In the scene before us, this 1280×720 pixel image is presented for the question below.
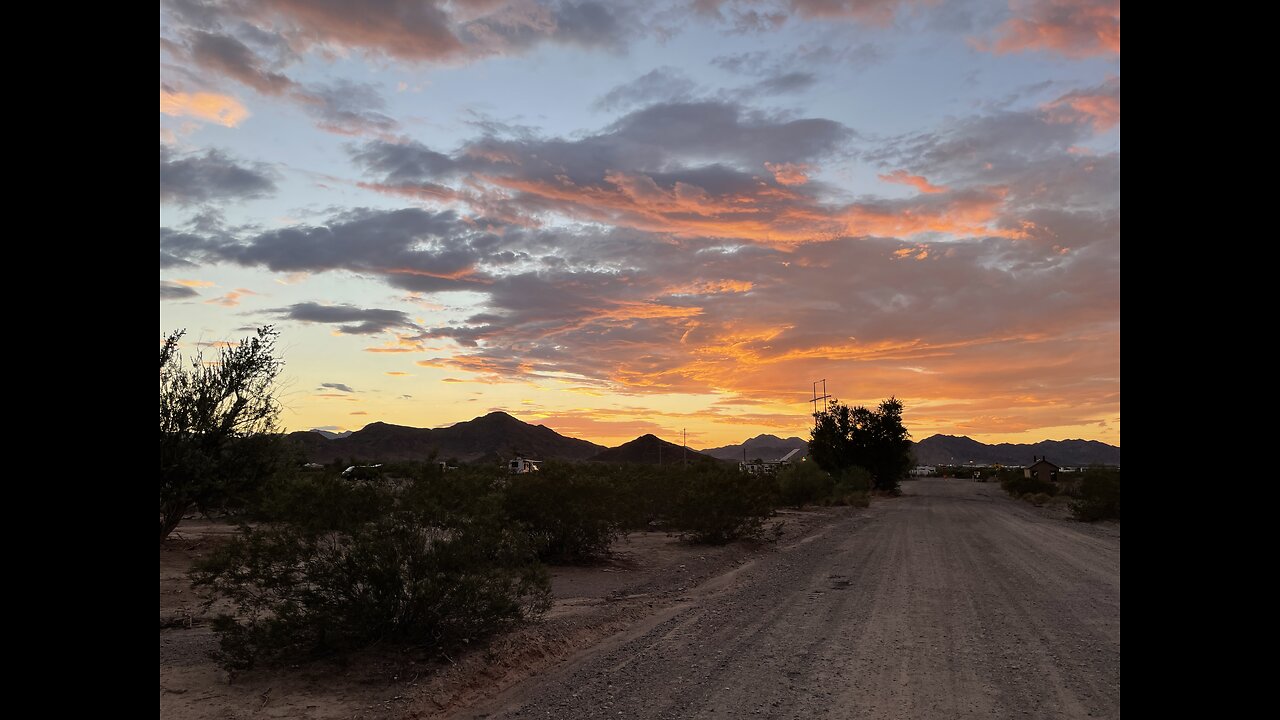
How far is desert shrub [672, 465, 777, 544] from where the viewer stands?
2231 centimetres

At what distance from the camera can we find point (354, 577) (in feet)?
27.1

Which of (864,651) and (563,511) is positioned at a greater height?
(563,511)

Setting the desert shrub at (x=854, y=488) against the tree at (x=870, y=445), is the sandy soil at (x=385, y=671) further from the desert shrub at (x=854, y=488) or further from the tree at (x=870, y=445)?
the tree at (x=870, y=445)

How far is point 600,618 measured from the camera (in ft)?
37.0

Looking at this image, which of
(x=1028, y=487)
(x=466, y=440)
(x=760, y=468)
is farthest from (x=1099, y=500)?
(x=466, y=440)

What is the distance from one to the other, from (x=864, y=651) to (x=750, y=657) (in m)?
1.40

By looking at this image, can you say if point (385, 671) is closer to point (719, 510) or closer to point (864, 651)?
point (864, 651)

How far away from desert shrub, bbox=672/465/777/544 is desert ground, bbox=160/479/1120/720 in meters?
6.44

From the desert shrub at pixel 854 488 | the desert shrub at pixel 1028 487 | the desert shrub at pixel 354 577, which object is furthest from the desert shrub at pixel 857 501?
the desert shrub at pixel 354 577

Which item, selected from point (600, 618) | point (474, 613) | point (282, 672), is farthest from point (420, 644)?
point (600, 618)

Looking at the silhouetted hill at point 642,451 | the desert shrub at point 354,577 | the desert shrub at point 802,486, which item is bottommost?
the silhouetted hill at point 642,451

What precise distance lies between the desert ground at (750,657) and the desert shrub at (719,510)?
6.44 meters

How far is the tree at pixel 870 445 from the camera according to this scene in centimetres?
6256

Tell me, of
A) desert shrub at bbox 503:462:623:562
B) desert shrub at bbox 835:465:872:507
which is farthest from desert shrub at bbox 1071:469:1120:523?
desert shrub at bbox 503:462:623:562
